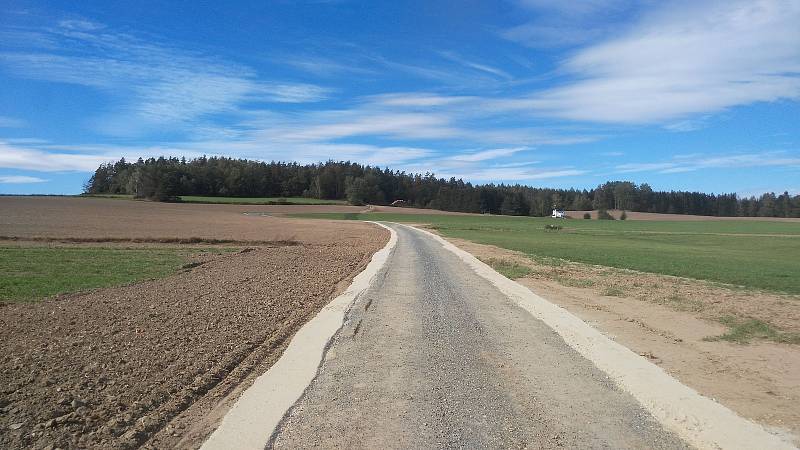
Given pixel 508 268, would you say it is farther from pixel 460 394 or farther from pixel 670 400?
pixel 460 394

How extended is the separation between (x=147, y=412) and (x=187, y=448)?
1.02 m

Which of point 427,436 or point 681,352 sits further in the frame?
point 681,352

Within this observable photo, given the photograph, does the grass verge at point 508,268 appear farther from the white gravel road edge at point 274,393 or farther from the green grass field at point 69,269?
the green grass field at point 69,269

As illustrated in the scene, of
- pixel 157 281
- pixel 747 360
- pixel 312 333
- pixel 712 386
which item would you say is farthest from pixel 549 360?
pixel 157 281

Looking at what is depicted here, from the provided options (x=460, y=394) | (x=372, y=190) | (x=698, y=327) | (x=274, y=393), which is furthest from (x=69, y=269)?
(x=372, y=190)

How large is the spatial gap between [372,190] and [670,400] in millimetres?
153065

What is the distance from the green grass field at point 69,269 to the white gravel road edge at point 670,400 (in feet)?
37.7

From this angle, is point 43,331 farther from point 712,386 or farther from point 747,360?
point 747,360

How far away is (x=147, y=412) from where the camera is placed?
5418 millimetres

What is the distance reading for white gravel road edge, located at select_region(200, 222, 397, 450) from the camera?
4.80m

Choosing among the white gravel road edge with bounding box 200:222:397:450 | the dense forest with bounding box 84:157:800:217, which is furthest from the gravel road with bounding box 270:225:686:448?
the dense forest with bounding box 84:157:800:217

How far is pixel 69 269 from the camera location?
1814 centimetres

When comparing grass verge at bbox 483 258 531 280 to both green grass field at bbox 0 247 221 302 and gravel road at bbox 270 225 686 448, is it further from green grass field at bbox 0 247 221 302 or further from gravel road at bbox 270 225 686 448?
green grass field at bbox 0 247 221 302

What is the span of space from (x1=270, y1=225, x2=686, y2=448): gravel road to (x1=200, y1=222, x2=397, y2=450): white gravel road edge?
A: 151mm
